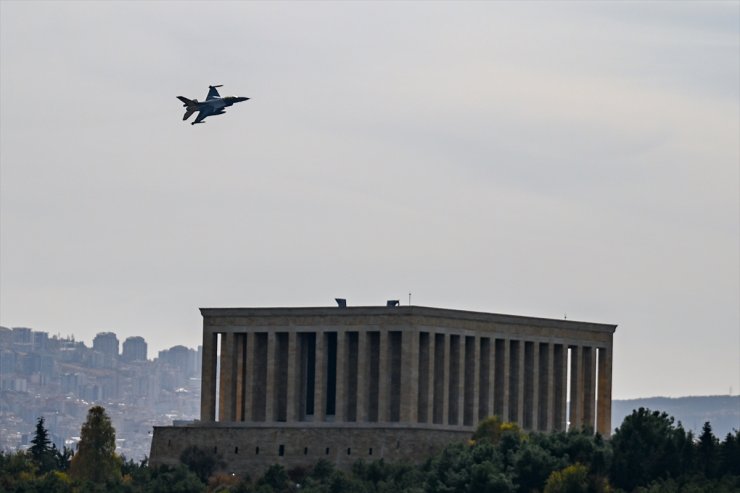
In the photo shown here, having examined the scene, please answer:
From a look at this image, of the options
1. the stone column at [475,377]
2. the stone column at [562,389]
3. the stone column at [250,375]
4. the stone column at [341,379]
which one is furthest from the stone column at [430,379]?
the stone column at [562,389]

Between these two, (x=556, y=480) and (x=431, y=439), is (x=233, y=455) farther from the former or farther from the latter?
(x=556, y=480)

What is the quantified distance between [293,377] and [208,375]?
841 centimetres

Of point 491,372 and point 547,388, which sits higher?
point 491,372

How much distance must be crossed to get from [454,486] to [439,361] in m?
24.3

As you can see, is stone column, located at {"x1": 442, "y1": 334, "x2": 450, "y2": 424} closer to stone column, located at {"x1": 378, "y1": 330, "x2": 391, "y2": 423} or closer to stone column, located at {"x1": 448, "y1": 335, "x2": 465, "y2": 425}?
stone column, located at {"x1": 448, "y1": 335, "x2": 465, "y2": 425}

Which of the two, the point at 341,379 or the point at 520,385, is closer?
the point at 341,379

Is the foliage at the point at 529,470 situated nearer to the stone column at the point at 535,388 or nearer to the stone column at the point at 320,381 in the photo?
the stone column at the point at 320,381

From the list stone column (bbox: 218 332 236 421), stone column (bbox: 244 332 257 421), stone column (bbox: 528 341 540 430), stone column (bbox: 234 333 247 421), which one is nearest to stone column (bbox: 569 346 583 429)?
stone column (bbox: 528 341 540 430)

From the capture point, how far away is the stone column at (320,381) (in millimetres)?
173750

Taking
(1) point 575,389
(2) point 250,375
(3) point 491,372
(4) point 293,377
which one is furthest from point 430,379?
(1) point 575,389

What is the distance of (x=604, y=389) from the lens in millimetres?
187375

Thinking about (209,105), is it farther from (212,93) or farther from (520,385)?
(520,385)

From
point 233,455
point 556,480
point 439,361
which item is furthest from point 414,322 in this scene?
point 556,480

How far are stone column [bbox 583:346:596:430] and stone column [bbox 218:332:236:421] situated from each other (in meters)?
25.5
